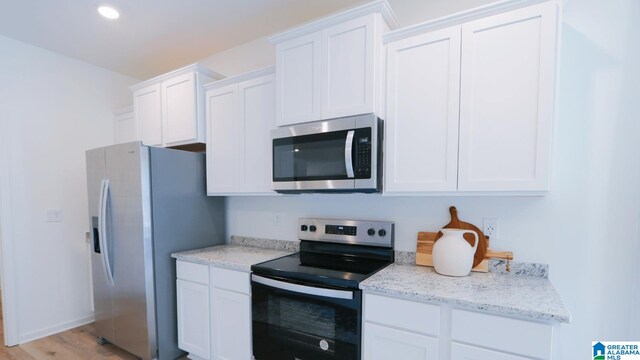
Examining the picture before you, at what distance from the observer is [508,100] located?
1441 millimetres

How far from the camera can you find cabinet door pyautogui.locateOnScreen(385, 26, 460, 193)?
1562mm

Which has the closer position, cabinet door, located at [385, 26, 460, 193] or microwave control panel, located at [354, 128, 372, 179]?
cabinet door, located at [385, 26, 460, 193]

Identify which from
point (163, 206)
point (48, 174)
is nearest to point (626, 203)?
point (163, 206)

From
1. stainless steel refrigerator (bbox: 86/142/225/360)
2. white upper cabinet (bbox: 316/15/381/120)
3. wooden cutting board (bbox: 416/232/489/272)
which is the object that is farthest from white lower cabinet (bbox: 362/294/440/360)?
stainless steel refrigerator (bbox: 86/142/225/360)

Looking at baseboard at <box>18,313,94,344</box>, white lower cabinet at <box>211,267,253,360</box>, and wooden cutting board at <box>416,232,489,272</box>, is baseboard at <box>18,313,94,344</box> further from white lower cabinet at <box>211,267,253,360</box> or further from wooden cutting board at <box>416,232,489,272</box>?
wooden cutting board at <box>416,232,489,272</box>

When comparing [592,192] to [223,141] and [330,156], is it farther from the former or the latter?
[223,141]

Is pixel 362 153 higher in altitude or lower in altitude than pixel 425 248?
higher

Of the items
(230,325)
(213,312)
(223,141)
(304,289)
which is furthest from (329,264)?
(223,141)

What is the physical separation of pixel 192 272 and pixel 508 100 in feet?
7.64

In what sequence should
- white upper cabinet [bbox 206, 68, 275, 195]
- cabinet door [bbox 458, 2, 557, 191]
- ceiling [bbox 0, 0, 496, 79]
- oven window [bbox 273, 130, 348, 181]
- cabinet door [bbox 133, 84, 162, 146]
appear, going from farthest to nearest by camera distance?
1. cabinet door [bbox 133, 84, 162, 146]
2. white upper cabinet [bbox 206, 68, 275, 195]
3. ceiling [bbox 0, 0, 496, 79]
4. oven window [bbox 273, 130, 348, 181]
5. cabinet door [bbox 458, 2, 557, 191]

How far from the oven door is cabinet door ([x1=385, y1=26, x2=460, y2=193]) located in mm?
706

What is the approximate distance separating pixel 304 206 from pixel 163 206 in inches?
43.2

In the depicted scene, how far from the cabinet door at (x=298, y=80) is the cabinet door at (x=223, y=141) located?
0.55 metres

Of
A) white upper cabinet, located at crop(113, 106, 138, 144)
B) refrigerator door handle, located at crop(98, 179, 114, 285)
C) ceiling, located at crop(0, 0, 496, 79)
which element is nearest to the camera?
ceiling, located at crop(0, 0, 496, 79)
